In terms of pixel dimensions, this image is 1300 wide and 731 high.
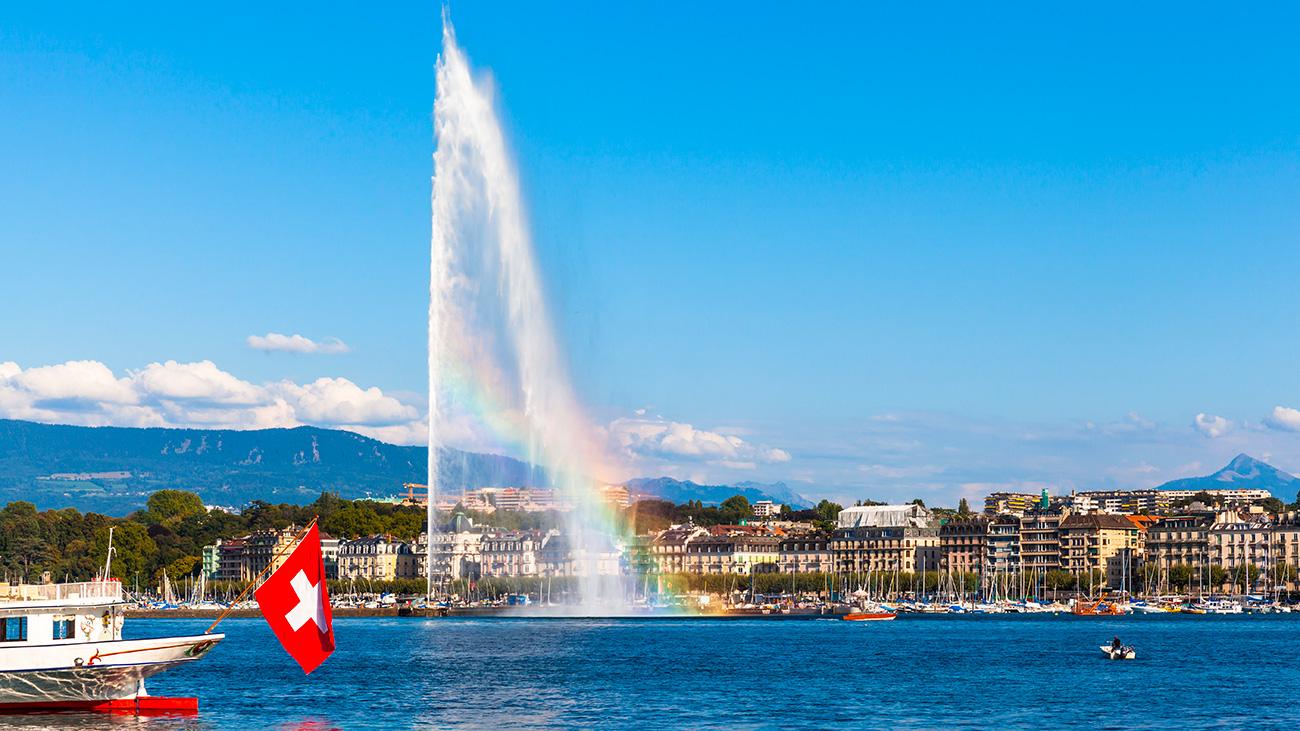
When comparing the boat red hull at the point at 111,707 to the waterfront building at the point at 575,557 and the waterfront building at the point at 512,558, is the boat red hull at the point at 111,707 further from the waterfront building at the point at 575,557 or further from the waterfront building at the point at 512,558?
the waterfront building at the point at 512,558

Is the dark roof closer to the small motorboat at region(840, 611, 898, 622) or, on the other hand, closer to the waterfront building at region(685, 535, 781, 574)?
the waterfront building at region(685, 535, 781, 574)

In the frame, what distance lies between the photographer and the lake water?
42938mm

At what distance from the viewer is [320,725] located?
41.0 m

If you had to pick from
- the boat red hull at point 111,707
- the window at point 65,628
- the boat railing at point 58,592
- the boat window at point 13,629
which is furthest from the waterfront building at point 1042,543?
the boat window at point 13,629

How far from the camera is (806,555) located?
19300 centimetres

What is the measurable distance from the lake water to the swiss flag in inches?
134

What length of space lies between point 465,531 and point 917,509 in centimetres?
9652

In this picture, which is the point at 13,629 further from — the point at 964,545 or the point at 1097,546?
the point at 964,545

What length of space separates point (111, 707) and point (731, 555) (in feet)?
498

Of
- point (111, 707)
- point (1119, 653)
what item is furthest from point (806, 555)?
point (111, 707)

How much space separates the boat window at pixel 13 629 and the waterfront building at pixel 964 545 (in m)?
147

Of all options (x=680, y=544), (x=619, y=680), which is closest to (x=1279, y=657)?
(x=619, y=680)

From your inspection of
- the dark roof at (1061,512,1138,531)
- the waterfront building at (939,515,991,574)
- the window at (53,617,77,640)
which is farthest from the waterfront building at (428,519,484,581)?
the dark roof at (1061,512,1138,531)

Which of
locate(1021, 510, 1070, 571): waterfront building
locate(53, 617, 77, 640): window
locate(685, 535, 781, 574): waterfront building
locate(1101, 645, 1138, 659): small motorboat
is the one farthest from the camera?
locate(685, 535, 781, 574): waterfront building
